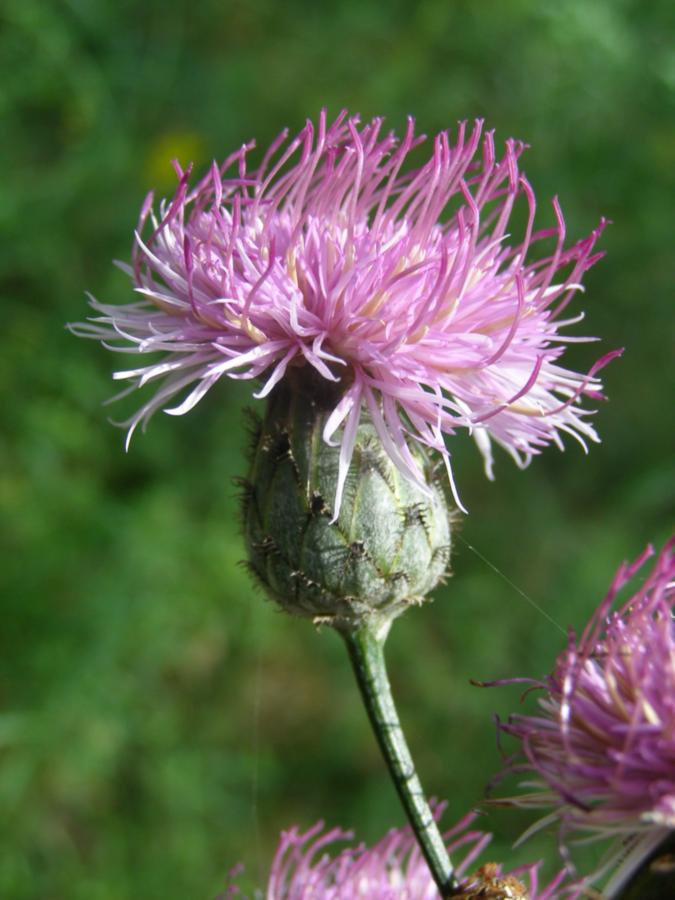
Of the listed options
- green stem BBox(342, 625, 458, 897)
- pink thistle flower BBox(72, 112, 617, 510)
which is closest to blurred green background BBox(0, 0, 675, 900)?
green stem BBox(342, 625, 458, 897)

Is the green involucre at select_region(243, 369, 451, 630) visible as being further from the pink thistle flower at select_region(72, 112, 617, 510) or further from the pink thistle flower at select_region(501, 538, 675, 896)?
the pink thistle flower at select_region(501, 538, 675, 896)

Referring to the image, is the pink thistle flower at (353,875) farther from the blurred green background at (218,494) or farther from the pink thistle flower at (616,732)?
the blurred green background at (218,494)

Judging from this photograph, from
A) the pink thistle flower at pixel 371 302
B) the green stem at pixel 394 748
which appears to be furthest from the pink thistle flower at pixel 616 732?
the pink thistle flower at pixel 371 302

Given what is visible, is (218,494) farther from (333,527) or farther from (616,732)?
(616,732)

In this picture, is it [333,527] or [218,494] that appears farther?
[218,494]

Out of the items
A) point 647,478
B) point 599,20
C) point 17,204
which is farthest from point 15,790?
A: point 599,20

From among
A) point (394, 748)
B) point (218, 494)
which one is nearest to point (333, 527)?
point (394, 748)
